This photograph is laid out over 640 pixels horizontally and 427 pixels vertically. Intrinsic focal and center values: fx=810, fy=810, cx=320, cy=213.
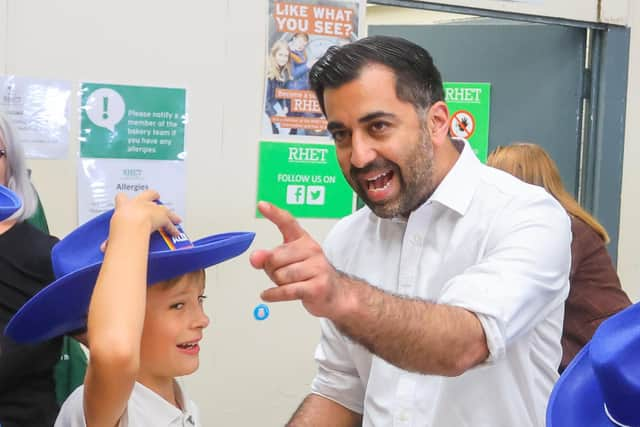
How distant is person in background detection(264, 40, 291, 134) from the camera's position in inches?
116

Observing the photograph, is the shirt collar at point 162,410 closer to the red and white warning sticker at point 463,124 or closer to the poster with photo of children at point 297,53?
the poster with photo of children at point 297,53

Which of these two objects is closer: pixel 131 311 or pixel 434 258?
pixel 131 311

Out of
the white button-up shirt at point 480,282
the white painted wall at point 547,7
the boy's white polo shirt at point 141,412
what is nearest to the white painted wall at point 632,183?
the white painted wall at point 547,7

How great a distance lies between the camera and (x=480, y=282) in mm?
1426

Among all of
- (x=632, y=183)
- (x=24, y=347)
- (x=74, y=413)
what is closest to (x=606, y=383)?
(x=74, y=413)

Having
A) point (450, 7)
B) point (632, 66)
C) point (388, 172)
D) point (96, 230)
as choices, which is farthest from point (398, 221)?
point (632, 66)

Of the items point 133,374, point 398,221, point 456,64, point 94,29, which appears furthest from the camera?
point 456,64

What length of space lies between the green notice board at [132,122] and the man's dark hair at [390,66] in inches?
45.5

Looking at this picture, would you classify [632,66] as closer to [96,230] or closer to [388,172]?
[388,172]

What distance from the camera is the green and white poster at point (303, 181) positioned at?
296 cm

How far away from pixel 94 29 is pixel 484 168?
155 centimetres

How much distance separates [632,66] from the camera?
11.8 ft

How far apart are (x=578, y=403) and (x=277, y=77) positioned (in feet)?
7.00

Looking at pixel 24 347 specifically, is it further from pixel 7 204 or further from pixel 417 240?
pixel 417 240
